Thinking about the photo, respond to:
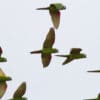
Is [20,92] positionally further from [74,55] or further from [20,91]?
[74,55]

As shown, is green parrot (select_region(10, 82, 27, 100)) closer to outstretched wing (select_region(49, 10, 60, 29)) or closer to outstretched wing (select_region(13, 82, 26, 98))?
outstretched wing (select_region(13, 82, 26, 98))

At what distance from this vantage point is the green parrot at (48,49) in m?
0.81

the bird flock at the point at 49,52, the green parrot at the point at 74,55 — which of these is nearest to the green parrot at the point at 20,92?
the bird flock at the point at 49,52

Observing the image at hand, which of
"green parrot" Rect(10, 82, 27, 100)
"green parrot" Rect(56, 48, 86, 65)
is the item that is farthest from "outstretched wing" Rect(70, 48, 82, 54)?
"green parrot" Rect(10, 82, 27, 100)

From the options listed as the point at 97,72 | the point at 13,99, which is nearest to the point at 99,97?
the point at 97,72

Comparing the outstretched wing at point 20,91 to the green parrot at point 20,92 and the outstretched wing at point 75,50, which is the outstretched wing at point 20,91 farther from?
the outstretched wing at point 75,50

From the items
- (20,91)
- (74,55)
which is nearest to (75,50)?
(74,55)

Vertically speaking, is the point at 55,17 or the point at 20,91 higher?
the point at 55,17

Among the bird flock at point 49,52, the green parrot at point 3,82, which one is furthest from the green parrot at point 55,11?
the green parrot at point 3,82

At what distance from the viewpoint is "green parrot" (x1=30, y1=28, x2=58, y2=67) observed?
810 mm

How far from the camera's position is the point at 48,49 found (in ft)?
2.70

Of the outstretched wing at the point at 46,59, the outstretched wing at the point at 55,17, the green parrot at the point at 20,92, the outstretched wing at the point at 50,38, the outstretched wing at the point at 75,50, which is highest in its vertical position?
the outstretched wing at the point at 55,17

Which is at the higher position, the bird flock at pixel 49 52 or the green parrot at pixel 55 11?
the green parrot at pixel 55 11

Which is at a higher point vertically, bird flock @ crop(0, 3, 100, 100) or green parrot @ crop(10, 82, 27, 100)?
bird flock @ crop(0, 3, 100, 100)
